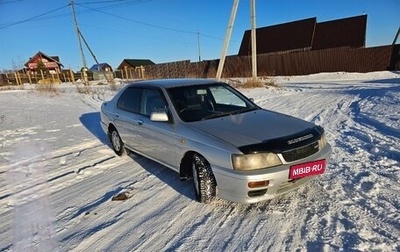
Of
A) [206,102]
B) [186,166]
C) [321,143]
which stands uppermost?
[206,102]

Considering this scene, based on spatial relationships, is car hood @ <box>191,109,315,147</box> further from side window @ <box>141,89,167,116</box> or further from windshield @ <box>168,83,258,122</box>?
side window @ <box>141,89,167,116</box>

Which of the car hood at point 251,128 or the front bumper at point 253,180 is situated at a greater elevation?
the car hood at point 251,128

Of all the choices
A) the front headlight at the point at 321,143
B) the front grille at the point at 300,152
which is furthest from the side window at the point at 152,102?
the front headlight at the point at 321,143

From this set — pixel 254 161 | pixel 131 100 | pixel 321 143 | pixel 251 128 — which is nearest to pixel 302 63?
pixel 131 100

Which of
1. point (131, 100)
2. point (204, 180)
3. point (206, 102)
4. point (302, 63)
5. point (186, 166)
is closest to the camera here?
point (204, 180)

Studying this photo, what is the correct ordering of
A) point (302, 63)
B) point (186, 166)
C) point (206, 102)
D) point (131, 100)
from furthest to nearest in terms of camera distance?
point (302, 63), point (131, 100), point (206, 102), point (186, 166)

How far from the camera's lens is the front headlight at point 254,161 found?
2.85 m

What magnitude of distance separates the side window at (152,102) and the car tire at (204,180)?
1060 millimetres

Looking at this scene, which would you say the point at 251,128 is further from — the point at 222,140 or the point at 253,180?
the point at 253,180

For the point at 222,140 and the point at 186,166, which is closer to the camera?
the point at 222,140

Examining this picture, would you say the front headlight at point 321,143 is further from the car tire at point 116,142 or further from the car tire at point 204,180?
the car tire at point 116,142

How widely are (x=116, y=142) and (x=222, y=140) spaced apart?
309 centimetres

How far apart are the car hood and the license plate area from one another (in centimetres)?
33

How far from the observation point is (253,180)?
9.18ft
